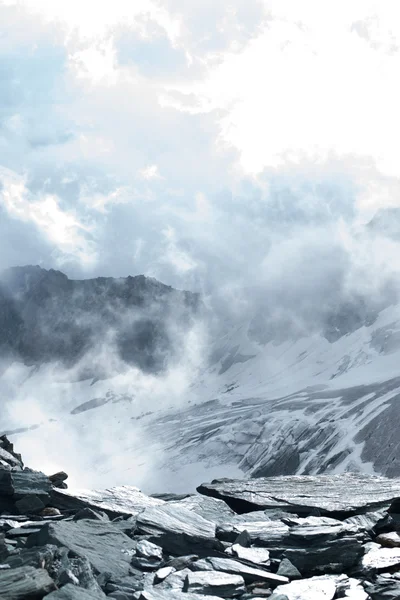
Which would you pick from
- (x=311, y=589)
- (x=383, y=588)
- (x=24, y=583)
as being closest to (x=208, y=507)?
(x=311, y=589)

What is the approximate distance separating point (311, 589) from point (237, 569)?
85.6 inches

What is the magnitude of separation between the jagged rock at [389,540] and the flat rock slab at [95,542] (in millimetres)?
8053

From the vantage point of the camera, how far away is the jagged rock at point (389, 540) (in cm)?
2155

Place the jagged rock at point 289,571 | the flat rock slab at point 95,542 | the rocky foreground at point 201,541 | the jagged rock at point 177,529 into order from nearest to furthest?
the rocky foreground at point 201,541, the flat rock slab at point 95,542, the jagged rock at point 289,571, the jagged rock at point 177,529

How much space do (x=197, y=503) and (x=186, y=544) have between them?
486 centimetres

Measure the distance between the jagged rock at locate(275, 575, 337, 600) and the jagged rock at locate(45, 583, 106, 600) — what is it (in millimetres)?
4786

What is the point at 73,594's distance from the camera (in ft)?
49.9

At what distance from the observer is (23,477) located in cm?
2464

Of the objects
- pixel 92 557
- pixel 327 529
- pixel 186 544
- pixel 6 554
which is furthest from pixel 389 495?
pixel 6 554

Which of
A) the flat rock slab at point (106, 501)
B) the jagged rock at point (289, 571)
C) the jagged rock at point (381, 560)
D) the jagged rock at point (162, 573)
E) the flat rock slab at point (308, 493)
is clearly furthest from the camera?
the flat rock slab at point (308, 493)

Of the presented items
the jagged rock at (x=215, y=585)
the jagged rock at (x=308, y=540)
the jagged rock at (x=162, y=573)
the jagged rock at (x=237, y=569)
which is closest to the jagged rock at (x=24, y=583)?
the jagged rock at (x=162, y=573)

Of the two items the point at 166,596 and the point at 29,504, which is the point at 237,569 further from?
the point at 29,504

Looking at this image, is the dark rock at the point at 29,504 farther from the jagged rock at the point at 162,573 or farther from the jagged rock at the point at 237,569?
the jagged rock at the point at 237,569

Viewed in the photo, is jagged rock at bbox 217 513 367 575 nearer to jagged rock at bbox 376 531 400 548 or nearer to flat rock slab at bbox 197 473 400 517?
jagged rock at bbox 376 531 400 548
